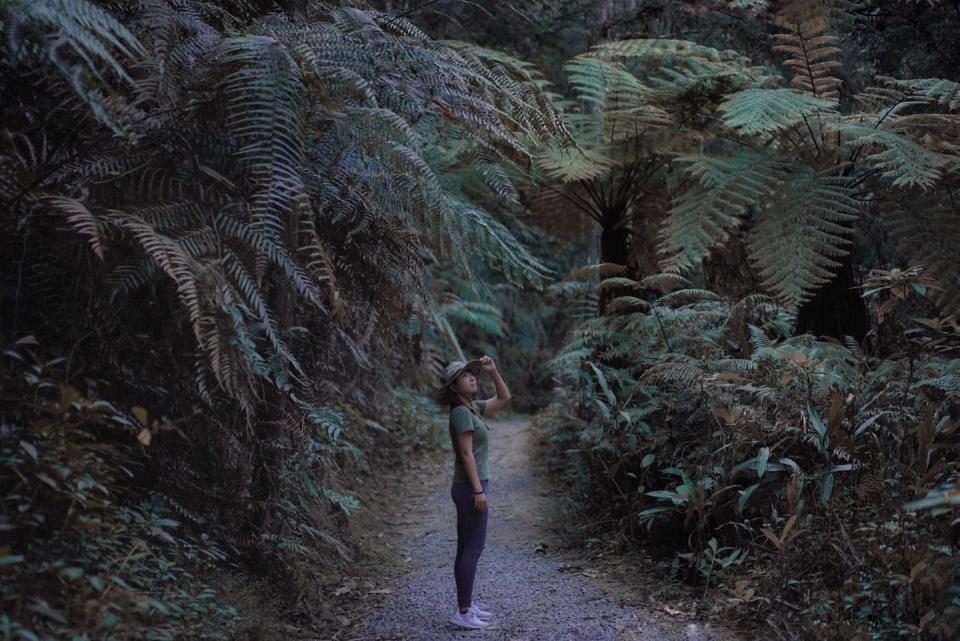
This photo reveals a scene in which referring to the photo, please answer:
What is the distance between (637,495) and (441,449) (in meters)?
5.22

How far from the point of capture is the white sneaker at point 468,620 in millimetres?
4188

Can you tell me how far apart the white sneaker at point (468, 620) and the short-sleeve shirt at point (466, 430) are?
75cm

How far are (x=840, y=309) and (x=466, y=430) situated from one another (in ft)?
10.7

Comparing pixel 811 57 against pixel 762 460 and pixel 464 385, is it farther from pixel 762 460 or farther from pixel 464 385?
pixel 464 385

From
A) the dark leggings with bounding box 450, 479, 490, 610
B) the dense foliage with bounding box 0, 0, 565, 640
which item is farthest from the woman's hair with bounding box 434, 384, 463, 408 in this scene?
the dense foliage with bounding box 0, 0, 565, 640

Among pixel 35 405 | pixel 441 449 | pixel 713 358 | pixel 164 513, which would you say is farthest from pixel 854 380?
pixel 441 449

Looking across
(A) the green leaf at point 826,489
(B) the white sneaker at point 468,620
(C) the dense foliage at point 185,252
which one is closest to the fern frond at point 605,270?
(C) the dense foliage at point 185,252

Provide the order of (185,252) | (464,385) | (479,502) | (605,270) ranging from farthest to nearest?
(605,270), (464,385), (479,502), (185,252)

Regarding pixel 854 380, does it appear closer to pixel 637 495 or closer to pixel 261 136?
pixel 637 495

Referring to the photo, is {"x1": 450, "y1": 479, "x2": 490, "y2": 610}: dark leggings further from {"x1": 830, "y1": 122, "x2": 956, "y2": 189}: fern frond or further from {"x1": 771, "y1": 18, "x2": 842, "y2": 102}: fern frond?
{"x1": 771, "y1": 18, "x2": 842, "y2": 102}: fern frond

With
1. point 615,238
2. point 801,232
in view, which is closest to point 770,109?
point 801,232

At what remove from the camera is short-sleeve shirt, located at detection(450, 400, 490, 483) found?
13.8 feet

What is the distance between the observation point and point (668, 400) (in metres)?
5.36

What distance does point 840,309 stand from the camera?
5621 millimetres
